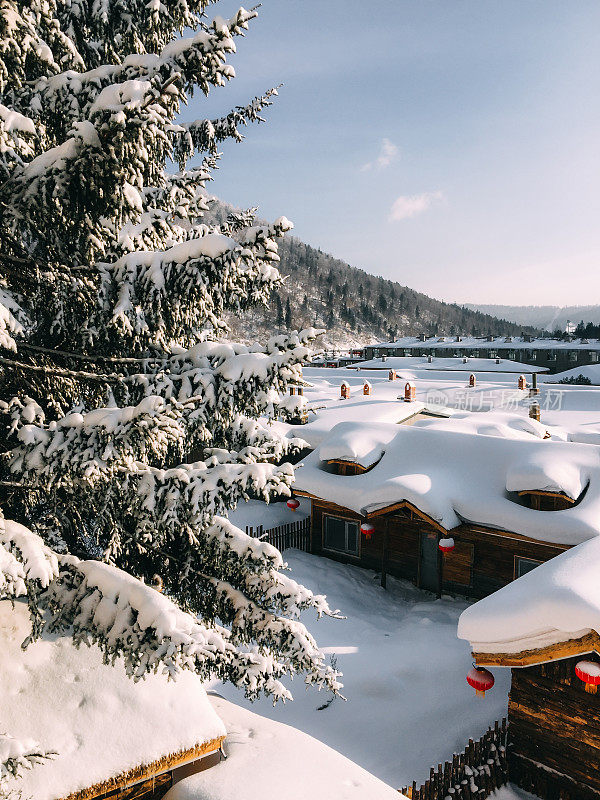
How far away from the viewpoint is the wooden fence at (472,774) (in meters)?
8.66

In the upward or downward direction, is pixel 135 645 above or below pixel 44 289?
below

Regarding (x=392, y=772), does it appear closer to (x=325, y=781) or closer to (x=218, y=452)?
(x=325, y=781)

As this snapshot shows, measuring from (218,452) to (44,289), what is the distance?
107 inches

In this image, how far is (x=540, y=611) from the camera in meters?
8.31

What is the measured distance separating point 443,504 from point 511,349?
50.8 m

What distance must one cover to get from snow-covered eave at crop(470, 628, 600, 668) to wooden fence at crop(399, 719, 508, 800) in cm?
166

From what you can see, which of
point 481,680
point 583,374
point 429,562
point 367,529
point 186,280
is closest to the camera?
point 186,280

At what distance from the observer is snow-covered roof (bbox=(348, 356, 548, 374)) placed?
174 ft

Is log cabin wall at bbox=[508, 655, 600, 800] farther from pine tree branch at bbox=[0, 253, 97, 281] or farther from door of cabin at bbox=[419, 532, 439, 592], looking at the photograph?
pine tree branch at bbox=[0, 253, 97, 281]

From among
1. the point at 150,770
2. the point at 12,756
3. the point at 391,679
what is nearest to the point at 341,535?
the point at 391,679

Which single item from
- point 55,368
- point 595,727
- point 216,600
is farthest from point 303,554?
point 55,368

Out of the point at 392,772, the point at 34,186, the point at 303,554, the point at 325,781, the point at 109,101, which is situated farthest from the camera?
the point at 303,554

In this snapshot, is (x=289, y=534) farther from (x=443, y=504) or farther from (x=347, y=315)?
(x=347, y=315)

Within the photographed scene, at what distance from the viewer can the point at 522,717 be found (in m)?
9.80
